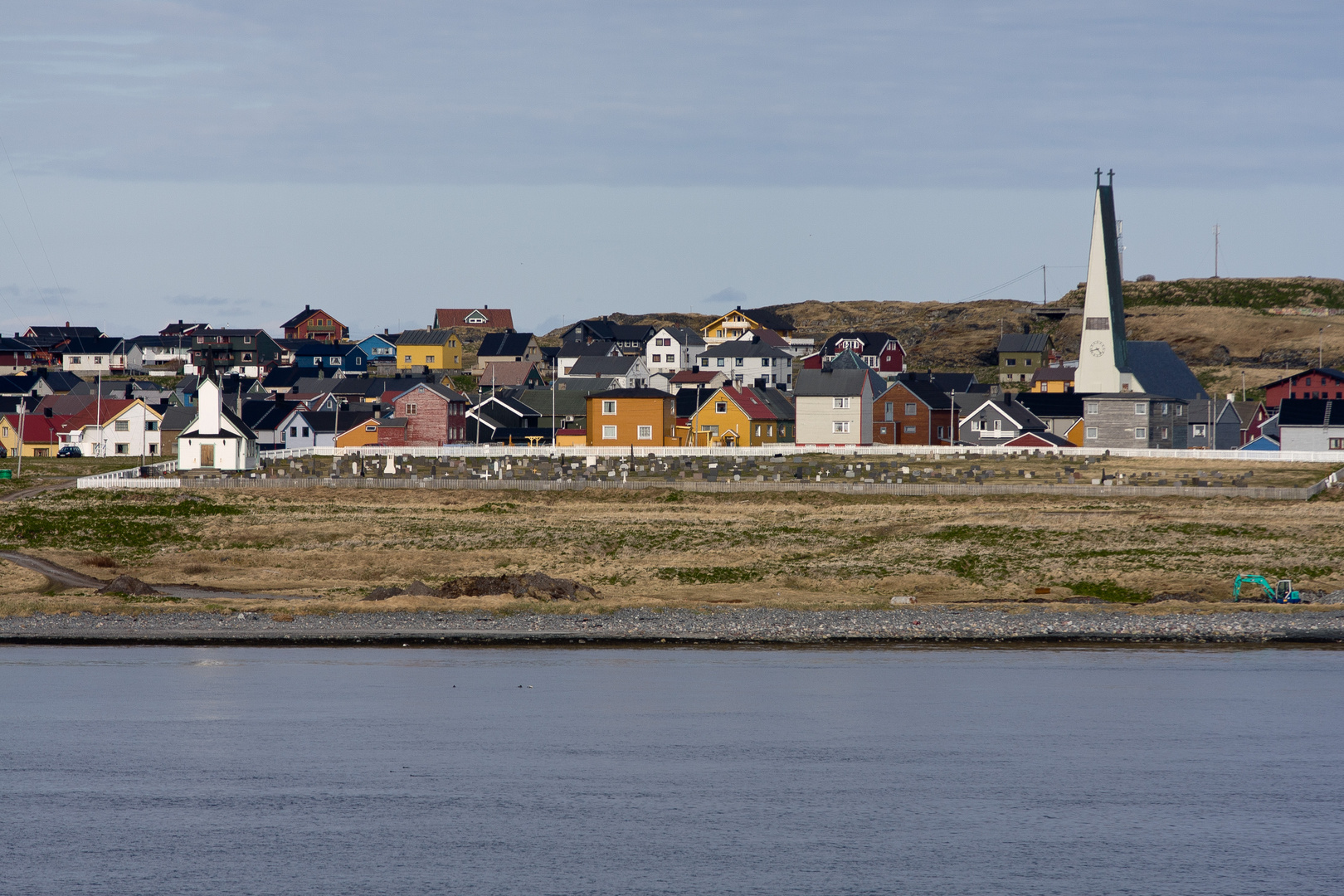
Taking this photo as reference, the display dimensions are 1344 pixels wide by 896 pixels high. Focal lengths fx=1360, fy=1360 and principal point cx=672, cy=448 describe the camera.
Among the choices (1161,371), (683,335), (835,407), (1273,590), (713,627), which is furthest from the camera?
(683,335)

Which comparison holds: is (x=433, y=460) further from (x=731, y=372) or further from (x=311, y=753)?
(x=731, y=372)

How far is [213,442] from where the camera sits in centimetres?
7300

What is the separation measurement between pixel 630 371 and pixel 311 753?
353ft

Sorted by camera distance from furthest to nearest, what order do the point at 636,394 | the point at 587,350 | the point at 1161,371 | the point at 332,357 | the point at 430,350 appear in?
the point at 332,357
the point at 430,350
the point at 587,350
the point at 636,394
the point at 1161,371

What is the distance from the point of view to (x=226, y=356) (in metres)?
163

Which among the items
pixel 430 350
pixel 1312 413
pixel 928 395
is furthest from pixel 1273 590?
pixel 430 350

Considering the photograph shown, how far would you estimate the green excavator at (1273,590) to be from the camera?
39781 millimetres

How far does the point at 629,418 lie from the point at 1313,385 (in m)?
54.1

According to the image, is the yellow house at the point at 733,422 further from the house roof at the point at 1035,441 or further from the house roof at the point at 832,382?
the house roof at the point at 1035,441

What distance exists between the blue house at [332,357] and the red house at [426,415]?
2645 inches

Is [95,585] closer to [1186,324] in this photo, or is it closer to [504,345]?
[504,345]

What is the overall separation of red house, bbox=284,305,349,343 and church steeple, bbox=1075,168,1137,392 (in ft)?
400

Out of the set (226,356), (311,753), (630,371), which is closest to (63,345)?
(226,356)

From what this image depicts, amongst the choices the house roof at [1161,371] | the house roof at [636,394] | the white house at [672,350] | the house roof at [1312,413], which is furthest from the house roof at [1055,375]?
the house roof at [636,394]
